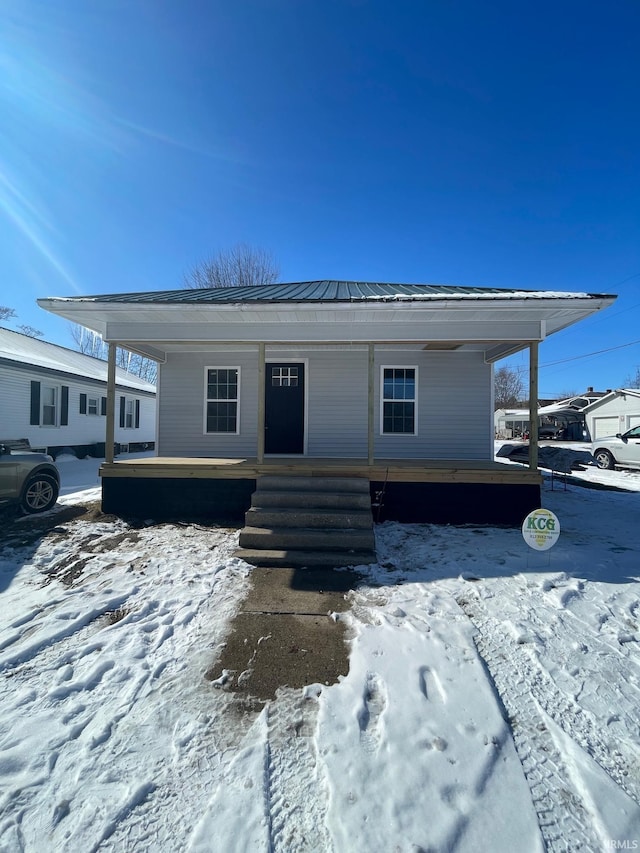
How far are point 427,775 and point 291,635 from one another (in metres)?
1.40

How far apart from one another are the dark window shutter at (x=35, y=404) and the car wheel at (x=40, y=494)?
8.45m

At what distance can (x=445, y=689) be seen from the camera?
2379 mm

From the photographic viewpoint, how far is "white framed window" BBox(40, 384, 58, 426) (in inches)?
535

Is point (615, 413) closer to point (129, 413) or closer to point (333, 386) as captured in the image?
point (333, 386)

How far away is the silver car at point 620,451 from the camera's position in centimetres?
1317

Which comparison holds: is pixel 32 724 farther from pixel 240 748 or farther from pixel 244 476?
pixel 244 476

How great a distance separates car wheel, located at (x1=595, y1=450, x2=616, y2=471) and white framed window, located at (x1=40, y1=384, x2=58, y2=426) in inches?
794

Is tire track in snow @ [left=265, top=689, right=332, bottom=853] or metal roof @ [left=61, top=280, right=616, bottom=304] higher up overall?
metal roof @ [left=61, top=280, right=616, bottom=304]

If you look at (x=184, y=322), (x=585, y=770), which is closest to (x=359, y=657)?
(x=585, y=770)

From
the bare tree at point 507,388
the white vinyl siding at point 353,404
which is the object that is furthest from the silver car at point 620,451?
the bare tree at point 507,388

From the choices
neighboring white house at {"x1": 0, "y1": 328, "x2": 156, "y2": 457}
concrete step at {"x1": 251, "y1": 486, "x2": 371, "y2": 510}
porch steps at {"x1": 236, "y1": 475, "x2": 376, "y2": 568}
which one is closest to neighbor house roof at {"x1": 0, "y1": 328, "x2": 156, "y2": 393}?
neighboring white house at {"x1": 0, "y1": 328, "x2": 156, "y2": 457}

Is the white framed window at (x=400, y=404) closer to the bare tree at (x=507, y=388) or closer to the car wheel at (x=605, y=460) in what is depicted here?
the car wheel at (x=605, y=460)

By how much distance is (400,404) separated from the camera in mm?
8039

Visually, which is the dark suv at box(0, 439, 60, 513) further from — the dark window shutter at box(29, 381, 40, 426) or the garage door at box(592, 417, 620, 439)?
the garage door at box(592, 417, 620, 439)
